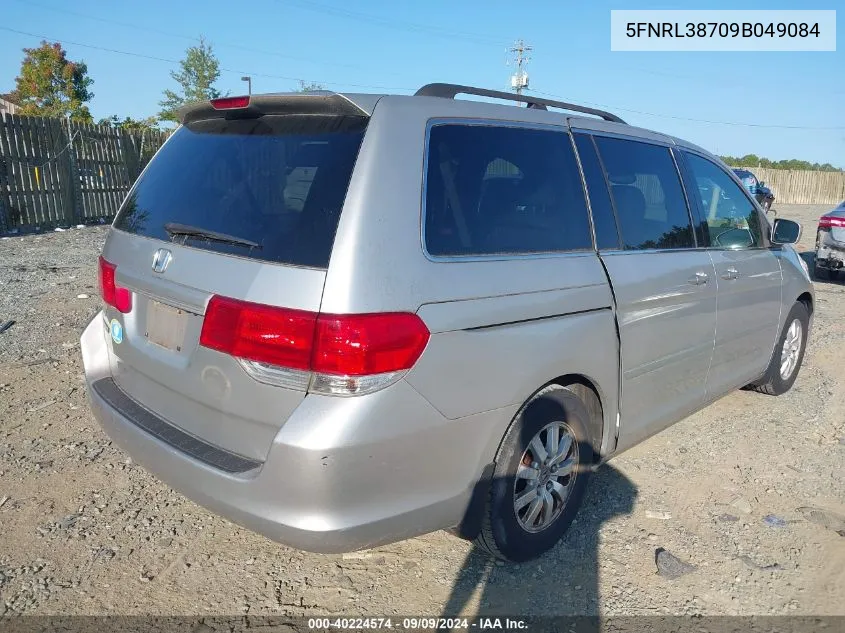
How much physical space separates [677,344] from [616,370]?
610mm

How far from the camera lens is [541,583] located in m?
2.74

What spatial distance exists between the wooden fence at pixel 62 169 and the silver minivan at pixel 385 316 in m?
10.1

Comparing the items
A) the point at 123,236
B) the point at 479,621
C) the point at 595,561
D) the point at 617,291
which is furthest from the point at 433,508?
the point at 123,236

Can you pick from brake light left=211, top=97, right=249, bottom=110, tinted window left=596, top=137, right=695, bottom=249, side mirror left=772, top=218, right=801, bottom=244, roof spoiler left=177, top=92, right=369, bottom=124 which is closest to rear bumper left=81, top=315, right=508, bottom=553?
roof spoiler left=177, top=92, right=369, bottom=124

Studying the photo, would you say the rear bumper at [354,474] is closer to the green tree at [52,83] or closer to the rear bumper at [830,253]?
the rear bumper at [830,253]

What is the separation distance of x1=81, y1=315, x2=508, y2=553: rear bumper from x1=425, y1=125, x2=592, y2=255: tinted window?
0.61 meters

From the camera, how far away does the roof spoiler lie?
2.26 meters

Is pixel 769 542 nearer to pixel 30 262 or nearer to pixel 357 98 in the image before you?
pixel 357 98

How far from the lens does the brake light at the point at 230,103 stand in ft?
8.19

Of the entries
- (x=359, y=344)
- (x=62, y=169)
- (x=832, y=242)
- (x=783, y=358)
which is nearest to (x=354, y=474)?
(x=359, y=344)

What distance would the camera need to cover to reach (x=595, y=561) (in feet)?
9.52

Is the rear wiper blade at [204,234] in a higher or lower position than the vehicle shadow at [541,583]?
higher

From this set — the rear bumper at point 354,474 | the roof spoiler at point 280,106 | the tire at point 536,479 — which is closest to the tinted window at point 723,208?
the tire at point 536,479

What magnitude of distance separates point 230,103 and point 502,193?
3.72 ft
